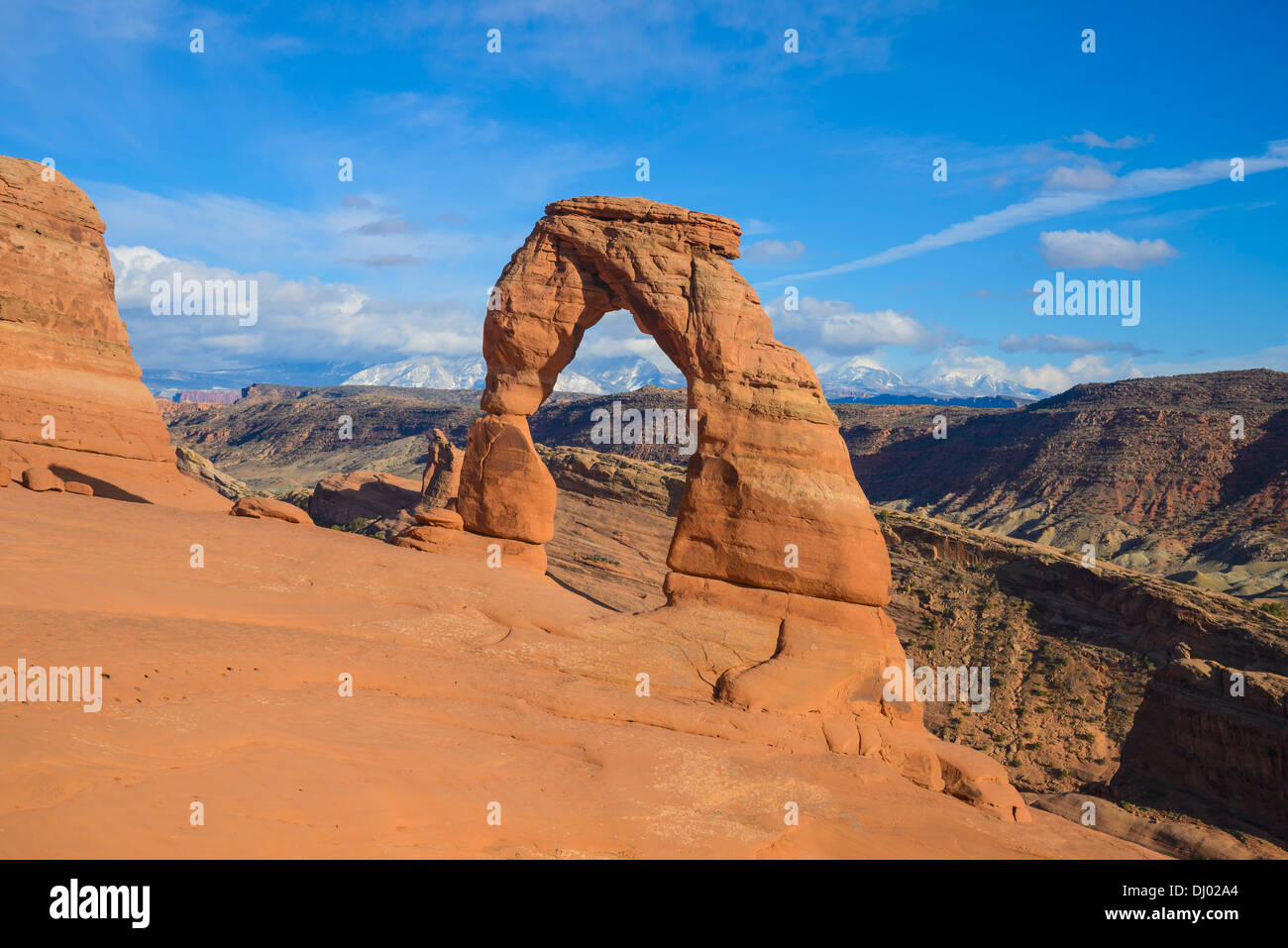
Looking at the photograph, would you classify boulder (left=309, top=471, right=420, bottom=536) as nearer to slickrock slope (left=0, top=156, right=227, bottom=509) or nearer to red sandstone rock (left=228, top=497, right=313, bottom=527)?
slickrock slope (left=0, top=156, right=227, bottom=509)

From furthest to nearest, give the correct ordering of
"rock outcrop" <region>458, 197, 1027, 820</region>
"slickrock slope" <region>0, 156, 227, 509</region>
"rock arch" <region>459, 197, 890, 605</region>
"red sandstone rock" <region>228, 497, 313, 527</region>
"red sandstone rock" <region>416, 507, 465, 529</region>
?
"slickrock slope" <region>0, 156, 227, 509</region> < "red sandstone rock" <region>416, 507, 465, 529</region> < "red sandstone rock" <region>228, 497, 313, 527</region> < "rock arch" <region>459, 197, 890, 605</region> < "rock outcrop" <region>458, 197, 1027, 820</region>

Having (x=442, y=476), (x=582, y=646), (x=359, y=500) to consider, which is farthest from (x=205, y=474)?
(x=582, y=646)

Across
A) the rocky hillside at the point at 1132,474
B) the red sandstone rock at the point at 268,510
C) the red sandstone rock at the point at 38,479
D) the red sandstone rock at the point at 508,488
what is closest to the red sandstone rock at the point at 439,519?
the red sandstone rock at the point at 508,488

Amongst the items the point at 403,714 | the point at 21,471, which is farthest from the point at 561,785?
the point at 21,471

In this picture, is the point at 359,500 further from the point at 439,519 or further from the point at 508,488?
the point at 508,488

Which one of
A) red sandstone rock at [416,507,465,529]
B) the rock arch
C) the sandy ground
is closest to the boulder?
red sandstone rock at [416,507,465,529]

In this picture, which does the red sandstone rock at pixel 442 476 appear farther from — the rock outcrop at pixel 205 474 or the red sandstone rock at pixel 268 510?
the red sandstone rock at pixel 268 510
